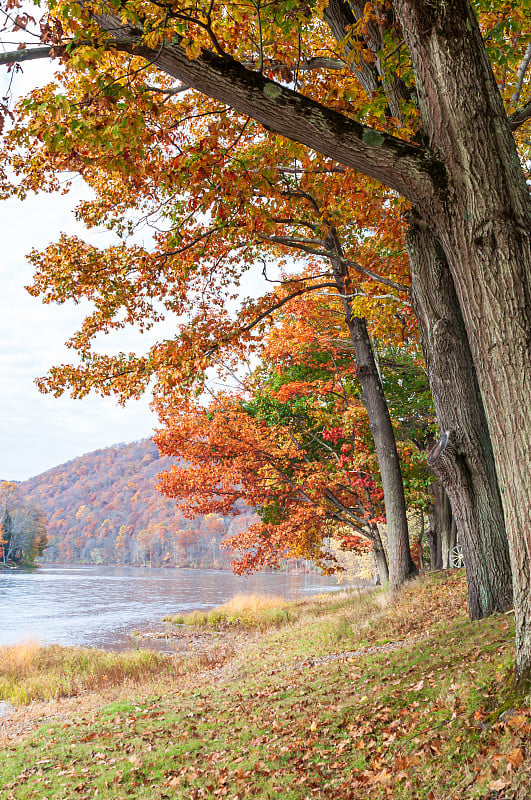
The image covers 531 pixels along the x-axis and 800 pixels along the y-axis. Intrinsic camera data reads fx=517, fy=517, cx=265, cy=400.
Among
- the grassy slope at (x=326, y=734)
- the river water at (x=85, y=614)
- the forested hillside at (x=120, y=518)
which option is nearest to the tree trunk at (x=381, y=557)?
the grassy slope at (x=326, y=734)

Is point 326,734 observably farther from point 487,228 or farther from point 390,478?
point 390,478

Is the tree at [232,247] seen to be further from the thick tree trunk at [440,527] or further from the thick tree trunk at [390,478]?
the thick tree trunk at [440,527]

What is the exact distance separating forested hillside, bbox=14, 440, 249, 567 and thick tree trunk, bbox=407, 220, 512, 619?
82.0 m

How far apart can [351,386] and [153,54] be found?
1298cm

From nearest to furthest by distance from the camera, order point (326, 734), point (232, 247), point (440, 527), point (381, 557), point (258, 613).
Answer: point (326, 734) → point (232, 247) → point (440, 527) → point (381, 557) → point (258, 613)

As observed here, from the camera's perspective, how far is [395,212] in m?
7.26

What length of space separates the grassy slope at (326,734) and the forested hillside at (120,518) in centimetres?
7984

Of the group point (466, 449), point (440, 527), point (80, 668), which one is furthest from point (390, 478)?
point (80, 668)

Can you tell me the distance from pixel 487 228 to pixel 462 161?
578 millimetres

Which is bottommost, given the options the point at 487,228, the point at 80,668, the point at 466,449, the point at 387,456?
the point at 80,668

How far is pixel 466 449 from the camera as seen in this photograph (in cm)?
675

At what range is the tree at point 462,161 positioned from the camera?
374 centimetres

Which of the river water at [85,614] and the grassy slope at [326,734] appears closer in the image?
the grassy slope at [326,734]

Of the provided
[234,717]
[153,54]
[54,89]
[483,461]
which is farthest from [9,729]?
[54,89]
